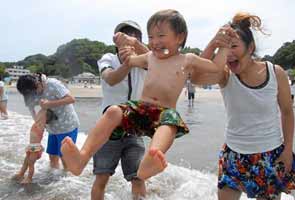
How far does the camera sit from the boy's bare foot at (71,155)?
9.04ft

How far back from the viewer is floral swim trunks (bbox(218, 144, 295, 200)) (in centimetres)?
321

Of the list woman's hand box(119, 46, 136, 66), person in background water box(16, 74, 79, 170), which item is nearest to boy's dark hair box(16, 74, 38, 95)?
person in background water box(16, 74, 79, 170)

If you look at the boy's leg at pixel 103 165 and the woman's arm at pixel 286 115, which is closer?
the woman's arm at pixel 286 115

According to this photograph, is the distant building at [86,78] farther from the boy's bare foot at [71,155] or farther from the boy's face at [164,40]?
the boy's bare foot at [71,155]

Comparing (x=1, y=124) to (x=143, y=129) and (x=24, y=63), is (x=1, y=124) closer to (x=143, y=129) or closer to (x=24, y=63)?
(x=143, y=129)

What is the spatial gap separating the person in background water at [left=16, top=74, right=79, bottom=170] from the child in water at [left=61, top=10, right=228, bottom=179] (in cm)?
252

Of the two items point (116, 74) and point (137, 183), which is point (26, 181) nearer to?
point (137, 183)

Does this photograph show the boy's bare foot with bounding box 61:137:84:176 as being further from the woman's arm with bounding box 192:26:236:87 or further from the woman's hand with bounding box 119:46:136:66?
the woman's arm with bounding box 192:26:236:87

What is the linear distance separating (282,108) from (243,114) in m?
0.30

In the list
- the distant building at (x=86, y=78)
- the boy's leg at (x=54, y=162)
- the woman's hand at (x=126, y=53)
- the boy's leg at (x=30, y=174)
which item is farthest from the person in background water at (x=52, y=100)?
the distant building at (x=86, y=78)

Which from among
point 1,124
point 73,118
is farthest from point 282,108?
point 1,124

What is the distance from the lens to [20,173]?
597 centimetres

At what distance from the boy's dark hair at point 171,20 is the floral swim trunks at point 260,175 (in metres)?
1.07

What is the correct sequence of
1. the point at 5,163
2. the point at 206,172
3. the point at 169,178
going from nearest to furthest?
the point at 169,178 → the point at 206,172 → the point at 5,163
